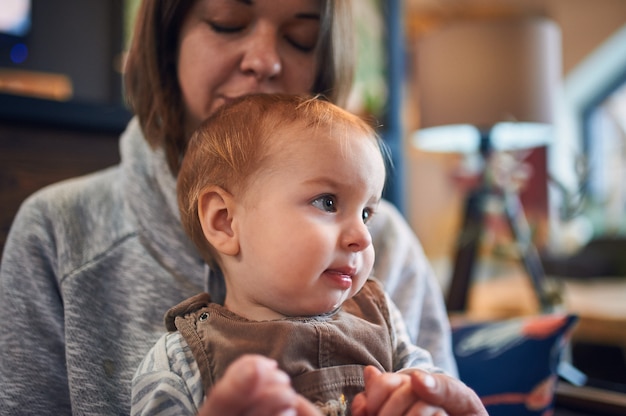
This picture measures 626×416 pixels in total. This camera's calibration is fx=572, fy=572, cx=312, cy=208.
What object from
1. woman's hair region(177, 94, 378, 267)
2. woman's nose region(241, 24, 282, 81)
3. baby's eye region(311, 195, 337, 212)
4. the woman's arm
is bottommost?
the woman's arm

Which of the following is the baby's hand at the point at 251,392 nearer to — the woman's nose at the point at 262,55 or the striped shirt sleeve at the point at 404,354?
the striped shirt sleeve at the point at 404,354

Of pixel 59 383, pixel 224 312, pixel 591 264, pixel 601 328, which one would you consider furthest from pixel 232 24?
pixel 591 264

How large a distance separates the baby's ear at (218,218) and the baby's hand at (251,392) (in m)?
0.23

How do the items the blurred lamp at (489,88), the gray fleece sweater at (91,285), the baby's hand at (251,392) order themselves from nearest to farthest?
the baby's hand at (251,392) < the gray fleece sweater at (91,285) < the blurred lamp at (489,88)

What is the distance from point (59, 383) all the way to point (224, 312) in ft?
1.12

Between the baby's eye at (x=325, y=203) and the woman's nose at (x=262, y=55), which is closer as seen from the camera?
the baby's eye at (x=325, y=203)

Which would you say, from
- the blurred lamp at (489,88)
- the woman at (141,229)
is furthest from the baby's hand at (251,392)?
the blurred lamp at (489,88)

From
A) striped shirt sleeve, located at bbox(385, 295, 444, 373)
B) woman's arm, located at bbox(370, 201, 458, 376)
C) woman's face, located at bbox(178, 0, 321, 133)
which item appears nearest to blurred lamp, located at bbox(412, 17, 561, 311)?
woman's arm, located at bbox(370, 201, 458, 376)

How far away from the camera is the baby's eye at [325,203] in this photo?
A: 70cm

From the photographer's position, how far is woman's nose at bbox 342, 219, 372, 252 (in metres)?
0.69

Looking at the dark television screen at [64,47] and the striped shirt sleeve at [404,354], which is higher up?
the dark television screen at [64,47]

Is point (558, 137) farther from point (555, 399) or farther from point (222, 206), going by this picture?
point (222, 206)

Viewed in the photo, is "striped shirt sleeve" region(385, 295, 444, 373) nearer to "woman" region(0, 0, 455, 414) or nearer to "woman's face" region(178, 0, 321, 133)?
"woman" region(0, 0, 455, 414)

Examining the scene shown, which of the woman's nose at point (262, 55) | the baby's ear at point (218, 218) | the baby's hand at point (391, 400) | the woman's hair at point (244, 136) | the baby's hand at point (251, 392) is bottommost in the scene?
the baby's hand at point (391, 400)
